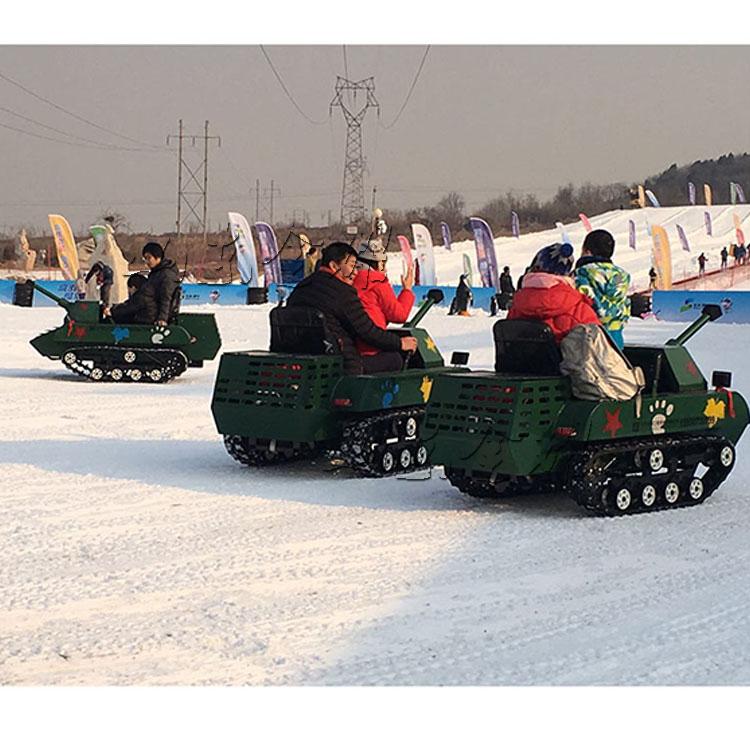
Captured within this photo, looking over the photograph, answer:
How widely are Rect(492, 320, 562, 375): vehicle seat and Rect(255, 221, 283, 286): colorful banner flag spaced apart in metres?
28.5

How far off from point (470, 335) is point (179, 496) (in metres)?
16.3

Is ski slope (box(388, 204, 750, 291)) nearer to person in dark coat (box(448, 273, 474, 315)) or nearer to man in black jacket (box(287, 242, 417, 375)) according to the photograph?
person in dark coat (box(448, 273, 474, 315))

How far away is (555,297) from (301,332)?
79.0 inches

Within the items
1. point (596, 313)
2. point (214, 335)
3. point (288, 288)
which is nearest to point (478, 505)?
point (596, 313)

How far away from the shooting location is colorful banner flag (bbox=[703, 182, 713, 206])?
6403 cm

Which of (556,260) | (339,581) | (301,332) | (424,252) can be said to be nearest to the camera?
(339,581)

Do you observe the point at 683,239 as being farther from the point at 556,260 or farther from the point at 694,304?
the point at 556,260

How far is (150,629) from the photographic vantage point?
597cm

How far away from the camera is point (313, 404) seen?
31.8 ft

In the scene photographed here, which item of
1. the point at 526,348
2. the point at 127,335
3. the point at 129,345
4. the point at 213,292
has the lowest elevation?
the point at 129,345

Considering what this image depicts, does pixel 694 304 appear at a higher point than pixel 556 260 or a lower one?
lower

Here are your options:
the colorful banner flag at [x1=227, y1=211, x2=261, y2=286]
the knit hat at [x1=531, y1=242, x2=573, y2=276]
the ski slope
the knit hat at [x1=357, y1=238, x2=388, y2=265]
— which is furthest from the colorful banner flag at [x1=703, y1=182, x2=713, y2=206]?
the knit hat at [x1=531, y1=242, x2=573, y2=276]

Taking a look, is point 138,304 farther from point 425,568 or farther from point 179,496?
point 425,568

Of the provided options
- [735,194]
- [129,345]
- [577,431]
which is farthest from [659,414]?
[735,194]
